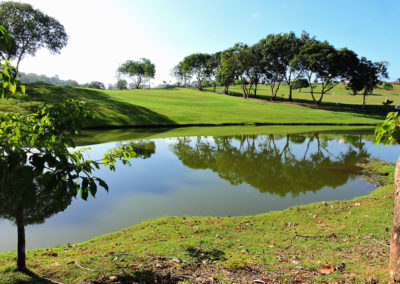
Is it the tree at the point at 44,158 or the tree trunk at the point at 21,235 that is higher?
the tree at the point at 44,158

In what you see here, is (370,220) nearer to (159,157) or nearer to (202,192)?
(202,192)

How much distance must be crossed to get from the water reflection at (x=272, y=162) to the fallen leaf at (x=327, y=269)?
6.43 metres

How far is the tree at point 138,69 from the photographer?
112438 millimetres

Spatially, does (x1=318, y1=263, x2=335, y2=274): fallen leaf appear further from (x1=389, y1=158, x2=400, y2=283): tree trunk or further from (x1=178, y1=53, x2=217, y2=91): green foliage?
(x1=178, y1=53, x2=217, y2=91): green foliage

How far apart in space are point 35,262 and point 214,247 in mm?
3615

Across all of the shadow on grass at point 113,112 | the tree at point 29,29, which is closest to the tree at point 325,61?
the shadow on grass at point 113,112

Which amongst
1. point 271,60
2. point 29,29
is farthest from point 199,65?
point 29,29

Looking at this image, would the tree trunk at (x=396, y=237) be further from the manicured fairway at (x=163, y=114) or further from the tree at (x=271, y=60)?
the tree at (x=271, y=60)

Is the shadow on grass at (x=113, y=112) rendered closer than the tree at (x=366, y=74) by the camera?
Yes

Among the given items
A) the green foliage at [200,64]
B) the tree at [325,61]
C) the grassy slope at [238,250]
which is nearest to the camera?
the grassy slope at [238,250]

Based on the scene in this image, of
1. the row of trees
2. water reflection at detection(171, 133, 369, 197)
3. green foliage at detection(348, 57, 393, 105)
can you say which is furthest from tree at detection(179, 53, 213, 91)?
water reflection at detection(171, 133, 369, 197)

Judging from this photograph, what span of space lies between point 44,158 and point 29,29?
2259 inches

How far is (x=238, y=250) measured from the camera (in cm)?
583

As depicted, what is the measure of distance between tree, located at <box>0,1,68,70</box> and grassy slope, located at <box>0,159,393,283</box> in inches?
1976
